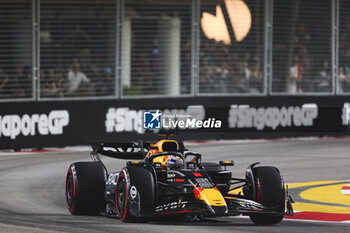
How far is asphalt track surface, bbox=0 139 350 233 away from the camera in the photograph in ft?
31.8

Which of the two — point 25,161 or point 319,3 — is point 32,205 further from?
point 319,3

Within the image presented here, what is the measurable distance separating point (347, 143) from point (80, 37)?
721cm

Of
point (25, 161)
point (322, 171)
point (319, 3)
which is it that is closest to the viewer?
point (322, 171)

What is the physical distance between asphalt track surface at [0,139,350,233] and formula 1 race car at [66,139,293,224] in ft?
0.54

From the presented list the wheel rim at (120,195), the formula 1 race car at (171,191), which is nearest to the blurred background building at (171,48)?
the formula 1 race car at (171,191)

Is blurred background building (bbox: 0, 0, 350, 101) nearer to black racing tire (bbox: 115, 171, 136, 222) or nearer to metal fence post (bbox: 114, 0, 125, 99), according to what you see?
metal fence post (bbox: 114, 0, 125, 99)

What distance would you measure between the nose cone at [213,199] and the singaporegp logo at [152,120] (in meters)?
1.29

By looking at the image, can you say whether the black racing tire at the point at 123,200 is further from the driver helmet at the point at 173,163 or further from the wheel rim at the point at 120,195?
the driver helmet at the point at 173,163

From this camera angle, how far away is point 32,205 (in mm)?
11734

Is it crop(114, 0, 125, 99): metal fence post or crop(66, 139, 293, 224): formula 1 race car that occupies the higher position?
crop(114, 0, 125, 99): metal fence post

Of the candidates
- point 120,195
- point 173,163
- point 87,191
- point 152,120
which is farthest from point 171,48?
point 120,195

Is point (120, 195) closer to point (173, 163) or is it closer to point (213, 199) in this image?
point (173, 163)

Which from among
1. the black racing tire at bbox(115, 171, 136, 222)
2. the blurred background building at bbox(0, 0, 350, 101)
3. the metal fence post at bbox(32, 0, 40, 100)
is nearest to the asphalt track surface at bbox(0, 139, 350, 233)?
the black racing tire at bbox(115, 171, 136, 222)

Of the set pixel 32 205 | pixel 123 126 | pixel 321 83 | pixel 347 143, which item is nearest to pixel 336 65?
pixel 321 83
